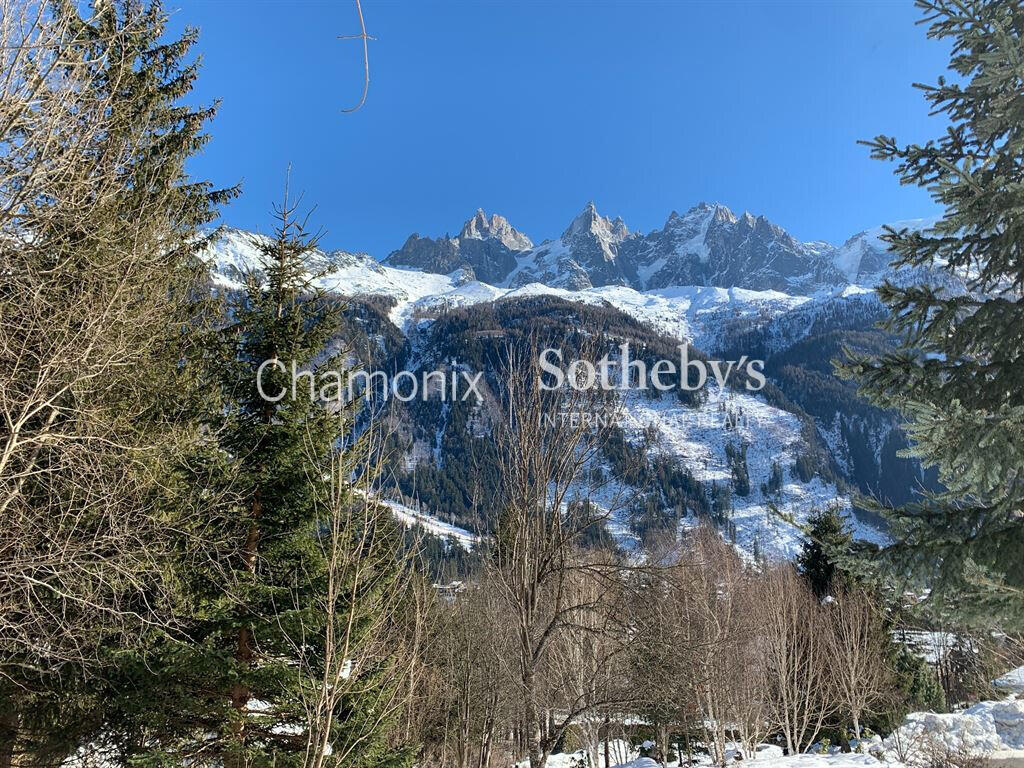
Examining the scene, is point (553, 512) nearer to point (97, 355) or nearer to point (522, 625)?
point (522, 625)

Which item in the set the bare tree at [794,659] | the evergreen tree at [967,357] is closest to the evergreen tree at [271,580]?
the evergreen tree at [967,357]

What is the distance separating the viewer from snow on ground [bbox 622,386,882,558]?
5320 inches

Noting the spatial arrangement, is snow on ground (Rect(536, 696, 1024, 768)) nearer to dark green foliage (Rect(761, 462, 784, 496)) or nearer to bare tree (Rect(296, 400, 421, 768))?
bare tree (Rect(296, 400, 421, 768))

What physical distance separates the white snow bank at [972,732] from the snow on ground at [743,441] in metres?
111

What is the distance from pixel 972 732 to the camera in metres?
16.4

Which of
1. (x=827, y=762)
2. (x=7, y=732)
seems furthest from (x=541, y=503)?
(x=827, y=762)

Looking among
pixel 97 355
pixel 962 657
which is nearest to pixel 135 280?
pixel 97 355

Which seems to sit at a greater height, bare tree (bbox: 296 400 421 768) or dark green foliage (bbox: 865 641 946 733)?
bare tree (bbox: 296 400 421 768)

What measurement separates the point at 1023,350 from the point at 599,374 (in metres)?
4.02

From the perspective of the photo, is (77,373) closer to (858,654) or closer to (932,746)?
(932,746)

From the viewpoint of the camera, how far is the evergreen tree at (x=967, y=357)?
3.88m

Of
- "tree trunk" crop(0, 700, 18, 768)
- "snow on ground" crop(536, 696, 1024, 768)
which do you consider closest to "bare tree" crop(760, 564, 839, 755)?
"snow on ground" crop(536, 696, 1024, 768)

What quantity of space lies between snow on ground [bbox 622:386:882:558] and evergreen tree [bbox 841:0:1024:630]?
129599 millimetres

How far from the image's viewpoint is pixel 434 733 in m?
14.1
